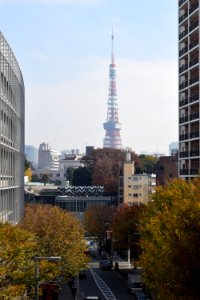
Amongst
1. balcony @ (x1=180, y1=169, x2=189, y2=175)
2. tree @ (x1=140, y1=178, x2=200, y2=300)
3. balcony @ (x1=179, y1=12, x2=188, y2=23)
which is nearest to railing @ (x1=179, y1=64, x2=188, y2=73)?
balcony @ (x1=179, y1=12, x2=188, y2=23)

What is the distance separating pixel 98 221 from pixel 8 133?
43617 millimetres

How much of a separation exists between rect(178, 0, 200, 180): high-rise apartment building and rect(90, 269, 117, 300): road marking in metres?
17.4

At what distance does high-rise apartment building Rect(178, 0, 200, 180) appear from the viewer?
80875 millimetres

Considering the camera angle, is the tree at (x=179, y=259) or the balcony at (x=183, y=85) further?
the balcony at (x=183, y=85)

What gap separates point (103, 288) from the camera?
6231cm

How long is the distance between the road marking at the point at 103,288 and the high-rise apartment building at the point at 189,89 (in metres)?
17.4

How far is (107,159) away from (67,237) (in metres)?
128

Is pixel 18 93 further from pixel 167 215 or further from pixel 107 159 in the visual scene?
pixel 107 159

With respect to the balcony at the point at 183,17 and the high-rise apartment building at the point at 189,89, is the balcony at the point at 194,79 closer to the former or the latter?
the high-rise apartment building at the point at 189,89

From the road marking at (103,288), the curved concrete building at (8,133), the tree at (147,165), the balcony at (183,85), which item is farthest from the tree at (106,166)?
the road marking at (103,288)

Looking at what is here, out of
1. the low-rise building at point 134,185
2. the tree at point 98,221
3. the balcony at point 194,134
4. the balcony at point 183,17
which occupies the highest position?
the balcony at point 183,17

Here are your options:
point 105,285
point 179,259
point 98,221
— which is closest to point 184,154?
point 105,285

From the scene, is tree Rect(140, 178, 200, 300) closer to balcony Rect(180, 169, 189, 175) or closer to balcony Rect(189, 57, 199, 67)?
balcony Rect(180, 169, 189, 175)

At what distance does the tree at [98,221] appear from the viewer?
104375 mm
